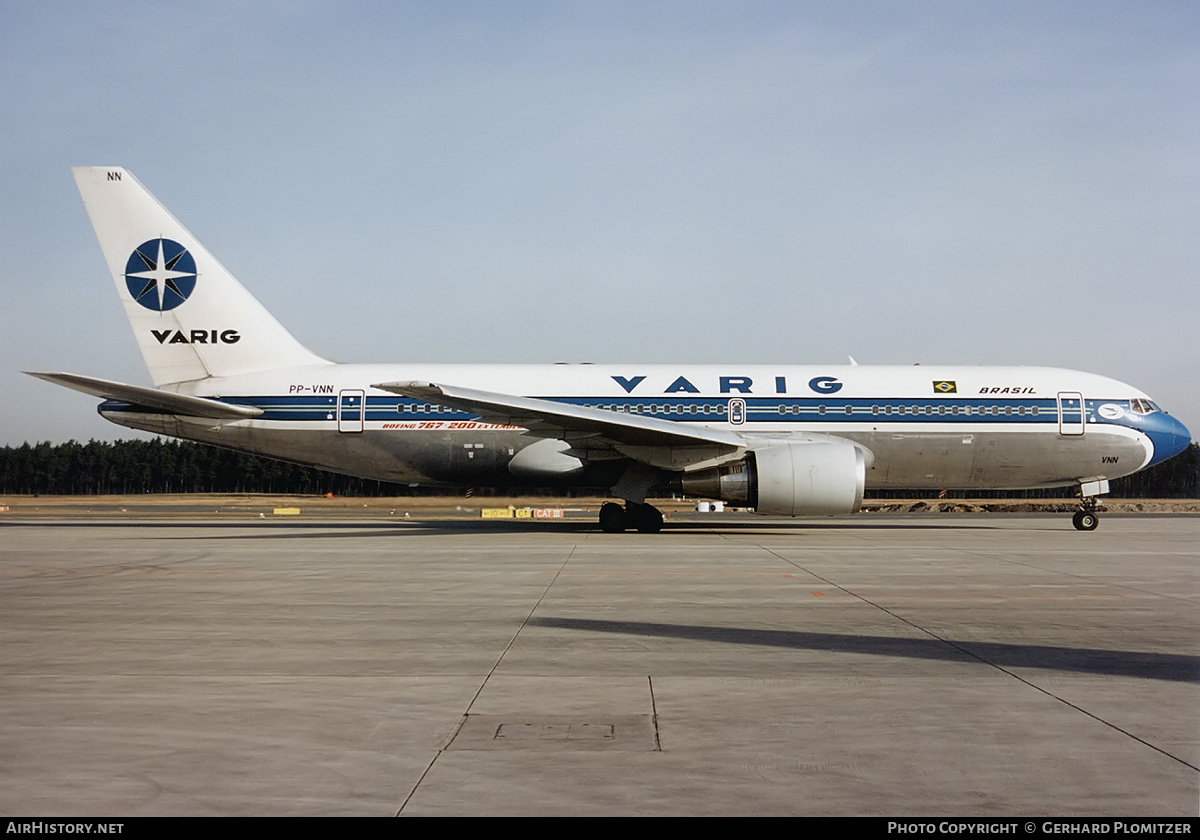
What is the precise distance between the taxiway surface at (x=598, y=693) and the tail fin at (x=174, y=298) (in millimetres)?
10219

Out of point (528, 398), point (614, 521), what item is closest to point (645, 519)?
point (614, 521)

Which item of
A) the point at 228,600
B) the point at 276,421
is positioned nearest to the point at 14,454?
the point at 276,421

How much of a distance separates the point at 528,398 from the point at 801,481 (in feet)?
20.4

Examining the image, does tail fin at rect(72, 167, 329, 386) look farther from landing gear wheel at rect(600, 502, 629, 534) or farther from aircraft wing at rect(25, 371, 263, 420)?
landing gear wheel at rect(600, 502, 629, 534)

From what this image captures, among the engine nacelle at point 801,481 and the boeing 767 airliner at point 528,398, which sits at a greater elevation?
the boeing 767 airliner at point 528,398

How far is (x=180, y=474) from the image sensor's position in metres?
97.9

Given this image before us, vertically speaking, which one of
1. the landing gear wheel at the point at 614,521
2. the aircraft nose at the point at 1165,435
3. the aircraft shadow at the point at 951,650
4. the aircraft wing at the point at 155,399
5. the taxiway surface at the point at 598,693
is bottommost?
the aircraft shadow at the point at 951,650

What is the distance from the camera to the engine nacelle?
17.9 meters

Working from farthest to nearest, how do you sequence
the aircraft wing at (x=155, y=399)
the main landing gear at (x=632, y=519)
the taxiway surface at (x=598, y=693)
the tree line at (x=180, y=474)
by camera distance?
the tree line at (x=180, y=474) < the main landing gear at (x=632, y=519) < the aircraft wing at (x=155, y=399) < the taxiway surface at (x=598, y=693)

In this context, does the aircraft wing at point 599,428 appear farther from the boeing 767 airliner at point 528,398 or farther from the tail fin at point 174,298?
the tail fin at point 174,298

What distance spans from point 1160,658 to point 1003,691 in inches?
73.7

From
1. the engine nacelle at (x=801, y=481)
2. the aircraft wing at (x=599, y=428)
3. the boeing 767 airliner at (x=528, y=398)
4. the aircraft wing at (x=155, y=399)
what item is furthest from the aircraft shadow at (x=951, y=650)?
the aircraft wing at (x=155, y=399)

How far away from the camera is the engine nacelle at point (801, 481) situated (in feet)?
58.7

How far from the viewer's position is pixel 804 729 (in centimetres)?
445
